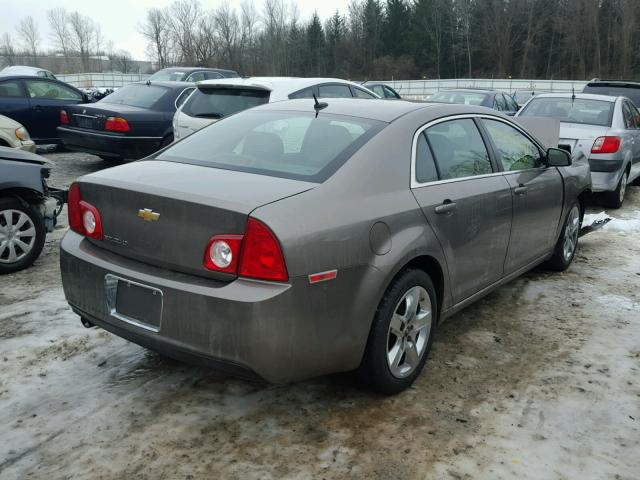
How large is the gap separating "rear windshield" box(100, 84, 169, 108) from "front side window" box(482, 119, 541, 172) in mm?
7161

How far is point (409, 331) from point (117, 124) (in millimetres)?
7694

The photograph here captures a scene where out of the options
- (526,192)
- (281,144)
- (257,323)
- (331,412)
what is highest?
(281,144)

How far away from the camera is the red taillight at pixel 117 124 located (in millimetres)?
9688

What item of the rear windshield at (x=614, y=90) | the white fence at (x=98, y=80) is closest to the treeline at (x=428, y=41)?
the white fence at (x=98, y=80)

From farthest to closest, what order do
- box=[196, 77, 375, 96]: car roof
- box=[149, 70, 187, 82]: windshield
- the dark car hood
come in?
1. box=[149, 70, 187, 82]: windshield
2. box=[196, 77, 375, 96]: car roof
3. the dark car hood

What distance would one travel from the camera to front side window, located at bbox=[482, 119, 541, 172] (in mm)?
4410

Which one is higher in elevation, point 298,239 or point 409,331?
point 298,239

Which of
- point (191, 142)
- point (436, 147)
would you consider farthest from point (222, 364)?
point (436, 147)

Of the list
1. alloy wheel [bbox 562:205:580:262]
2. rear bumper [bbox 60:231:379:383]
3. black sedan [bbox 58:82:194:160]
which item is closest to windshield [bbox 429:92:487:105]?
black sedan [bbox 58:82:194:160]

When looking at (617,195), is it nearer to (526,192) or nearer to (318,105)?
(526,192)

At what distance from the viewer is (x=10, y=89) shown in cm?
1161

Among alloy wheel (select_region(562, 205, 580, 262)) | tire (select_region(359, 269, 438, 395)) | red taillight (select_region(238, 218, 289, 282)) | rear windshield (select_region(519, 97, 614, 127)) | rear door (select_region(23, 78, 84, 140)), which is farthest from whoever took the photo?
rear door (select_region(23, 78, 84, 140))

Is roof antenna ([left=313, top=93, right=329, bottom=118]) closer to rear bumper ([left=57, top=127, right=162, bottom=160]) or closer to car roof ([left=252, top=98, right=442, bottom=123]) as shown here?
car roof ([left=252, top=98, right=442, bottom=123])

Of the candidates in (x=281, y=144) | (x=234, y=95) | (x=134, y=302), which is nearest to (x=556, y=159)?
(x=281, y=144)
